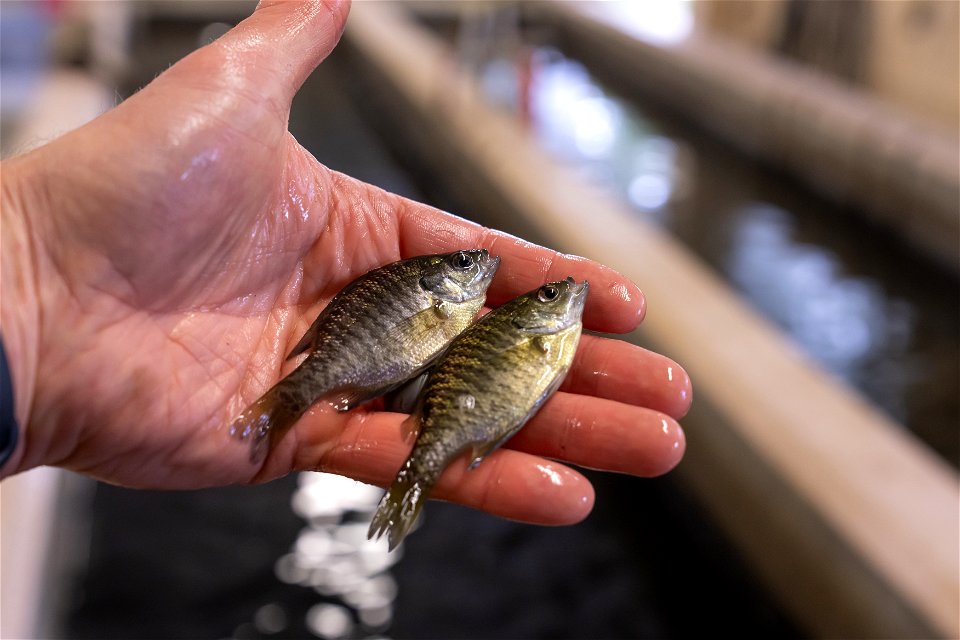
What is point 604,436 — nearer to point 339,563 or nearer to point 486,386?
point 486,386

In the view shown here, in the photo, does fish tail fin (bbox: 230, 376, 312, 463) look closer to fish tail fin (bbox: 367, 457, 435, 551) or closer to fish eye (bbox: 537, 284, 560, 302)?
fish tail fin (bbox: 367, 457, 435, 551)

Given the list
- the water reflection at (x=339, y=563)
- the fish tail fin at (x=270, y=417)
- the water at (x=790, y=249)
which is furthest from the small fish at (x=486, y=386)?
the water at (x=790, y=249)

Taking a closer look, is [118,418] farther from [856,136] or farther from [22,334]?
[856,136]

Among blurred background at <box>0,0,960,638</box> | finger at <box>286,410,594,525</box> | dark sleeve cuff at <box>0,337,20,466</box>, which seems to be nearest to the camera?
dark sleeve cuff at <box>0,337,20,466</box>

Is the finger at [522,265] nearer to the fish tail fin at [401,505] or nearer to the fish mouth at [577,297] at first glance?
the fish mouth at [577,297]

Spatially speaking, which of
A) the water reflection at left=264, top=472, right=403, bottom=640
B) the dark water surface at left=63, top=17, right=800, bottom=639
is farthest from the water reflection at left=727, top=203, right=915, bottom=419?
the water reflection at left=264, top=472, right=403, bottom=640

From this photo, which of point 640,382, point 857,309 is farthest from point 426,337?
point 857,309

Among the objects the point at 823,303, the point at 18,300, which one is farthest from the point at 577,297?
the point at 823,303
